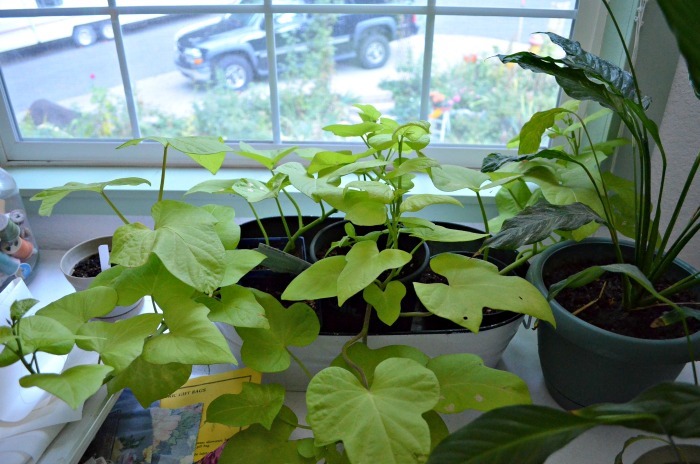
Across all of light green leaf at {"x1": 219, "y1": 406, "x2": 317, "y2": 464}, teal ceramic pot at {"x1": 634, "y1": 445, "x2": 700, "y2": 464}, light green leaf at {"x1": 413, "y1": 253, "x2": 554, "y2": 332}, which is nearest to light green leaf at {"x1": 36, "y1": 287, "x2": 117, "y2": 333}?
light green leaf at {"x1": 219, "y1": 406, "x2": 317, "y2": 464}

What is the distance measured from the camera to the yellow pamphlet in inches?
28.5

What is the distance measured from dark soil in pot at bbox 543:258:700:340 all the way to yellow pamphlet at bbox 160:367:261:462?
473 millimetres

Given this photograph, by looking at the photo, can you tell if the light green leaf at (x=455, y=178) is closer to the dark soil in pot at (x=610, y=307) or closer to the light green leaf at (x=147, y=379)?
the dark soil in pot at (x=610, y=307)

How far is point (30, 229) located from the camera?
3.37ft

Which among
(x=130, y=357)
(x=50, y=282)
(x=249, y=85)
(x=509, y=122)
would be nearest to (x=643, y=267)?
(x=509, y=122)

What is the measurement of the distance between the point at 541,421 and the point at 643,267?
0.39 m

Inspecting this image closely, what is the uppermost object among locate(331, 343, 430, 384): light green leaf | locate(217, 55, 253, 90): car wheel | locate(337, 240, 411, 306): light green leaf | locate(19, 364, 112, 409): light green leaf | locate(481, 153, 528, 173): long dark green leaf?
locate(217, 55, 253, 90): car wheel

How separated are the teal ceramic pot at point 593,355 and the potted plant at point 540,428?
0.20 metres

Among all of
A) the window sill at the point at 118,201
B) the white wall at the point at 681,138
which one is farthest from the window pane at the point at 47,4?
the white wall at the point at 681,138

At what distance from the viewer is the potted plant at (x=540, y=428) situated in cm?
40

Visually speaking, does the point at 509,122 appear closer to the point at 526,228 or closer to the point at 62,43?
the point at 526,228

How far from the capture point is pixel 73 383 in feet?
1.52

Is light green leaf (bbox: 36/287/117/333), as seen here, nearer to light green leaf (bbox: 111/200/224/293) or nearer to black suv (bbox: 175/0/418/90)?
light green leaf (bbox: 111/200/224/293)

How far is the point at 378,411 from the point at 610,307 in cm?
42
